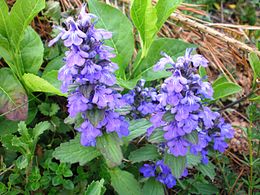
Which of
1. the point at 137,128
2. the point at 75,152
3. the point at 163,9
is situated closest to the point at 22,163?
the point at 75,152

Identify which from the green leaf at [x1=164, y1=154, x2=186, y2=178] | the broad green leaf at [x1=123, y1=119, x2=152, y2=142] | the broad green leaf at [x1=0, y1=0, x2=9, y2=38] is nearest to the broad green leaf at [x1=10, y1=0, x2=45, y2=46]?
the broad green leaf at [x1=0, y1=0, x2=9, y2=38]

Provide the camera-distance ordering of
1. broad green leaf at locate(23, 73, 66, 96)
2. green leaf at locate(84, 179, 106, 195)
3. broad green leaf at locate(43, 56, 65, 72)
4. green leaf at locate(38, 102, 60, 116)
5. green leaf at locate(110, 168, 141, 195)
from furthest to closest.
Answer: broad green leaf at locate(43, 56, 65, 72), green leaf at locate(38, 102, 60, 116), broad green leaf at locate(23, 73, 66, 96), green leaf at locate(110, 168, 141, 195), green leaf at locate(84, 179, 106, 195)

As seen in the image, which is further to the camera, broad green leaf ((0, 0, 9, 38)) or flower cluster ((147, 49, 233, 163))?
broad green leaf ((0, 0, 9, 38))

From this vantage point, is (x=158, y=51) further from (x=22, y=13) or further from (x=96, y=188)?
(x=96, y=188)

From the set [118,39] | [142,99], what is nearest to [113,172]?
[142,99]

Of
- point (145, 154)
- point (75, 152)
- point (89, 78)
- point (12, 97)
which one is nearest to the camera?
point (89, 78)

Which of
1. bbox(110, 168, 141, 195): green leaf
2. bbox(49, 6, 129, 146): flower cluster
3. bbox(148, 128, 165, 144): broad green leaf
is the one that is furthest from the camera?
bbox(110, 168, 141, 195): green leaf

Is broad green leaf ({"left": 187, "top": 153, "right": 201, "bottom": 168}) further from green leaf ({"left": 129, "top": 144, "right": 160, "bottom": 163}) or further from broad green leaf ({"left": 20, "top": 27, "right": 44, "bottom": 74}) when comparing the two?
broad green leaf ({"left": 20, "top": 27, "right": 44, "bottom": 74})
